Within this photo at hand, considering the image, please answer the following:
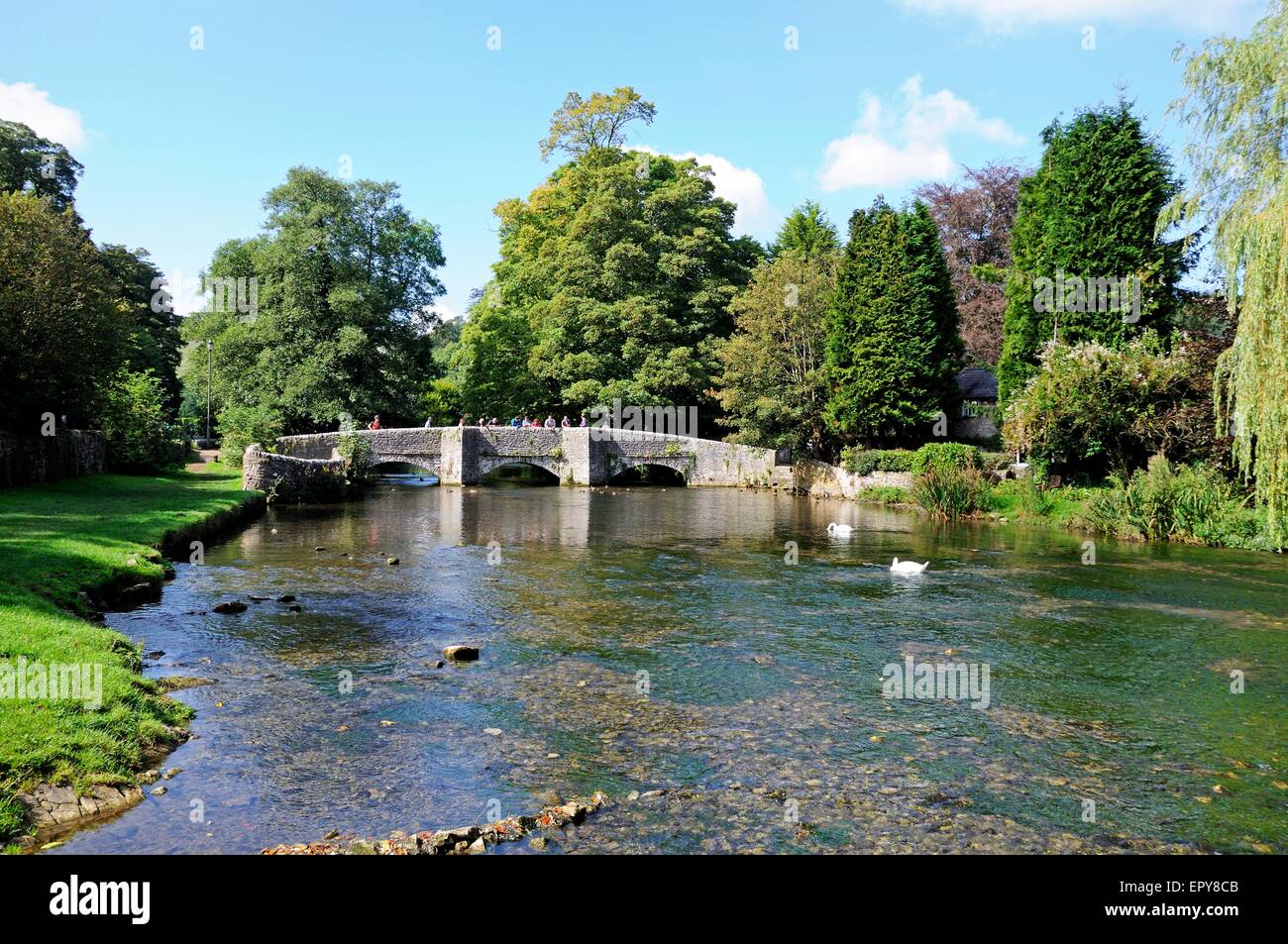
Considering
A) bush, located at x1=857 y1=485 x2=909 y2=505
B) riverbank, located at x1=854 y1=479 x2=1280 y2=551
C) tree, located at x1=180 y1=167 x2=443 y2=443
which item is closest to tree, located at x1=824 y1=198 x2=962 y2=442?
bush, located at x1=857 y1=485 x2=909 y2=505

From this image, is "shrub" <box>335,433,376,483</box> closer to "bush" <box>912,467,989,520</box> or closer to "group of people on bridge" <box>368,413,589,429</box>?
"group of people on bridge" <box>368,413,589,429</box>

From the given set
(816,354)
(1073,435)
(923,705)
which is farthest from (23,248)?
(816,354)

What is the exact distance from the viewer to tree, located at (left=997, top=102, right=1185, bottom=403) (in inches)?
1123

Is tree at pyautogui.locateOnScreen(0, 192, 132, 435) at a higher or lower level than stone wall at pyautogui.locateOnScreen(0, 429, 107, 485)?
higher

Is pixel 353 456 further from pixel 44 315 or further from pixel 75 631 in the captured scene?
pixel 75 631

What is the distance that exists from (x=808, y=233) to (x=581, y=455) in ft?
65.5

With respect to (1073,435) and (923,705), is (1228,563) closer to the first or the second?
(1073,435)

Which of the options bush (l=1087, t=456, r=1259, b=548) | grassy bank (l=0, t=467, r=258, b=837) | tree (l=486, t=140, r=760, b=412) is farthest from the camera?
tree (l=486, t=140, r=760, b=412)

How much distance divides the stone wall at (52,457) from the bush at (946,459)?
2882 centimetres

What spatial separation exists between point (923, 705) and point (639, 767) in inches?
149

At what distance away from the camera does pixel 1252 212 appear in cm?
1585

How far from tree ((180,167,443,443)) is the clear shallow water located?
2854cm

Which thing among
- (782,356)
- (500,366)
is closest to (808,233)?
(782,356)

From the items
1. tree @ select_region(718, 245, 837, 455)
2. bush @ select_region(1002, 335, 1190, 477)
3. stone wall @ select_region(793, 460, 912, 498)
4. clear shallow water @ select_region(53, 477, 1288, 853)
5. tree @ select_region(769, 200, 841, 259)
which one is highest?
tree @ select_region(769, 200, 841, 259)
